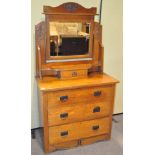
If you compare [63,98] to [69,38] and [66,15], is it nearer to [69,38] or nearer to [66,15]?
[69,38]

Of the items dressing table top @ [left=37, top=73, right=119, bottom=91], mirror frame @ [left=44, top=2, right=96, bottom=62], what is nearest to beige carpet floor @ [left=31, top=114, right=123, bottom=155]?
dressing table top @ [left=37, top=73, right=119, bottom=91]

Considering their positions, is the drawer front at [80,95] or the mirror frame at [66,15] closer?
the drawer front at [80,95]

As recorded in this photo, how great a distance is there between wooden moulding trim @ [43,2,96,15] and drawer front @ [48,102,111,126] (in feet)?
3.23

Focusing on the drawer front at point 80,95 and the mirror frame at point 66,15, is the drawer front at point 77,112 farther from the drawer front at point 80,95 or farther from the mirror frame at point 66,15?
the mirror frame at point 66,15

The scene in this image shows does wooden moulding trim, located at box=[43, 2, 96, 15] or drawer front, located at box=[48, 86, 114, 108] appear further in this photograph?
wooden moulding trim, located at box=[43, 2, 96, 15]


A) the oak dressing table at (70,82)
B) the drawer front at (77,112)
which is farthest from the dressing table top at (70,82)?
the drawer front at (77,112)

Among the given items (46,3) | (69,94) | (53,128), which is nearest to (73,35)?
(46,3)

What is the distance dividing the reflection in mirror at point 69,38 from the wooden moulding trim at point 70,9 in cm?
12

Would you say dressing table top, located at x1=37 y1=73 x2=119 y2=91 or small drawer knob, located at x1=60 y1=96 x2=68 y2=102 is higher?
dressing table top, located at x1=37 y1=73 x2=119 y2=91

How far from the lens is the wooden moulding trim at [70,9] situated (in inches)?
84.7

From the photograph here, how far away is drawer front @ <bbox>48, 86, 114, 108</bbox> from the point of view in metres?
2.03

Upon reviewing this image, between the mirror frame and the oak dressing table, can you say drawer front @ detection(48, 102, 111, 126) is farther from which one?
the mirror frame
